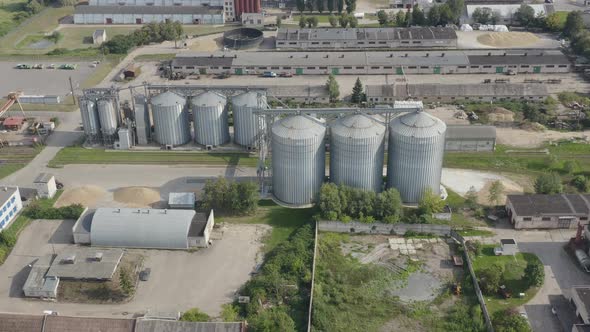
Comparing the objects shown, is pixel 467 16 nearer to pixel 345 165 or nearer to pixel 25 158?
pixel 345 165

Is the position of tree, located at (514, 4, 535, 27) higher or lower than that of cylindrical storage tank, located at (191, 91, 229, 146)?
higher

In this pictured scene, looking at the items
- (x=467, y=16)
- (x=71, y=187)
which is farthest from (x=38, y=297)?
(x=467, y=16)

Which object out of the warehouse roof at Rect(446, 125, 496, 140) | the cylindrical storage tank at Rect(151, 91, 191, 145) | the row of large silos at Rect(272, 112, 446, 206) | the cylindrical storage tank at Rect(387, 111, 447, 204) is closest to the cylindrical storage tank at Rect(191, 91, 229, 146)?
the cylindrical storage tank at Rect(151, 91, 191, 145)

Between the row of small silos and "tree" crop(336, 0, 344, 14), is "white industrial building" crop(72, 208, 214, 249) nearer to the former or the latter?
the row of small silos

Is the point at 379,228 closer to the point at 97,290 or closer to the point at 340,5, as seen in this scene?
the point at 97,290

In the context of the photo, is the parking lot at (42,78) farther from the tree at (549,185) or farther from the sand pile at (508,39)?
the sand pile at (508,39)

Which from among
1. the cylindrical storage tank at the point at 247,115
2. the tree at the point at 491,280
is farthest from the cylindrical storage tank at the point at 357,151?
the tree at the point at 491,280
